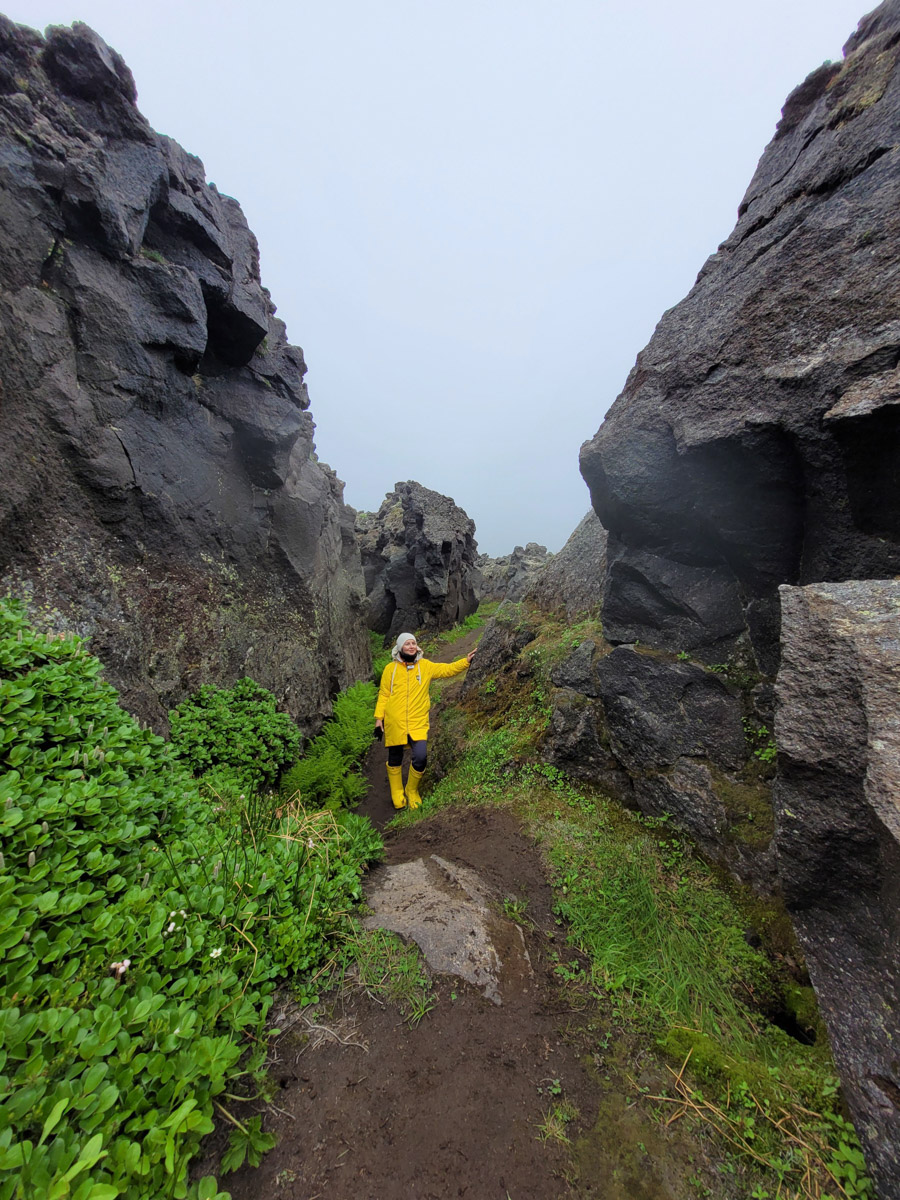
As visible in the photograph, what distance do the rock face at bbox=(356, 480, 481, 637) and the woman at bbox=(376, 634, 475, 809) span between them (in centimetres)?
1450

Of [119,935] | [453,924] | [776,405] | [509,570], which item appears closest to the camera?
[119,935]

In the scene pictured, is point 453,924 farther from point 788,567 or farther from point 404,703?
point 788,567

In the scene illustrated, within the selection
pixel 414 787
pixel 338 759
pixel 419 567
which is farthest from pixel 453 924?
pixel 419 567

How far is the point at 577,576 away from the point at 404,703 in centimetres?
447

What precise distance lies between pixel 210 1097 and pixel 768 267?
8250 millimetres

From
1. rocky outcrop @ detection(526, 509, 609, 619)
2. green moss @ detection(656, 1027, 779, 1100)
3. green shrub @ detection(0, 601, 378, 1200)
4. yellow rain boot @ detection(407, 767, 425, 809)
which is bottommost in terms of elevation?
yellow rain boot @ detection(407, 767, 425, 809)

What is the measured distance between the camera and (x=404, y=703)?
866cm

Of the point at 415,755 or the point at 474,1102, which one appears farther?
the point at 415,755

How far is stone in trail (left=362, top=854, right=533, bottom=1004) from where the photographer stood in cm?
381

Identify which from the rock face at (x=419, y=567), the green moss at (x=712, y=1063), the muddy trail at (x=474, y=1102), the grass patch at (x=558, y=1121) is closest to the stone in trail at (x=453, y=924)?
the muddy trail at (x=474, y=1102)

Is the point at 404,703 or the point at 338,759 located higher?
the point at 404,703

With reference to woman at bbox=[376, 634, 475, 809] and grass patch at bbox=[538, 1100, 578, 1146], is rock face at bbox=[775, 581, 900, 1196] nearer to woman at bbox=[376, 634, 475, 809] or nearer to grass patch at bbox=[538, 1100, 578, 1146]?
grass patch at bbox=[538, 1100, 578, 1146]

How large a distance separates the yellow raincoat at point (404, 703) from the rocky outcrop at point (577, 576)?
3.20 m

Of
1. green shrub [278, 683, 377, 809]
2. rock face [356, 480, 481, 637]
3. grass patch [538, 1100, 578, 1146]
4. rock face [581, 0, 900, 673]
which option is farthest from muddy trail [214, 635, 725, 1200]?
rock face [356, 480, 481, 637]
